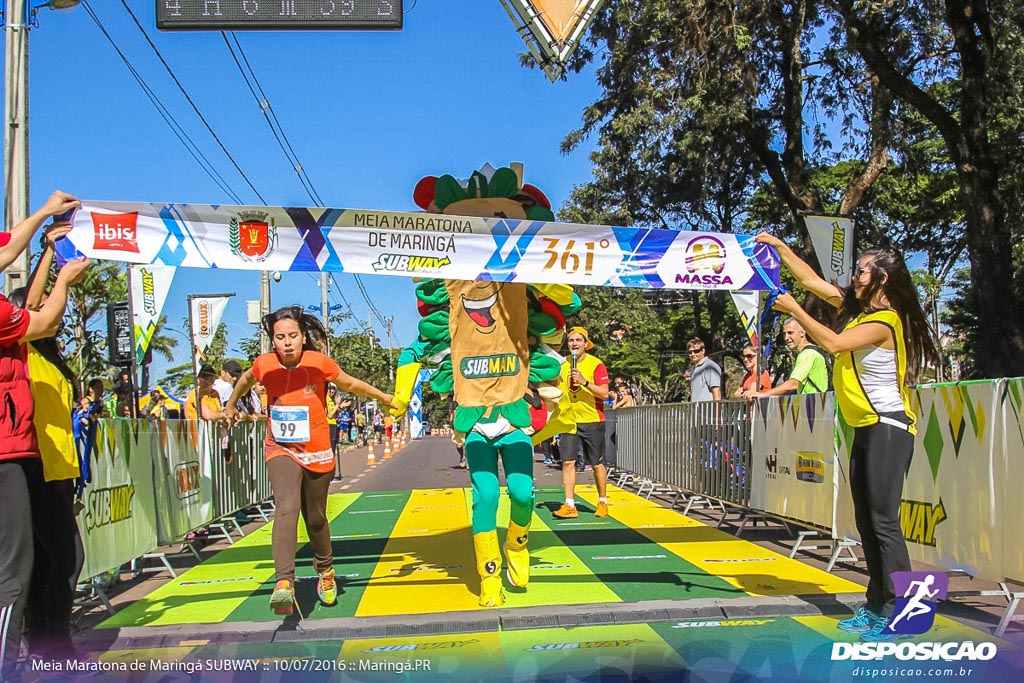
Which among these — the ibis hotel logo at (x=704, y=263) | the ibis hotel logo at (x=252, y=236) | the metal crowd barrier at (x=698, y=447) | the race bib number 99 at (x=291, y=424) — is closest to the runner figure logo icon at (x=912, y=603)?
the ibis hotel logo at (x=704, y=263)

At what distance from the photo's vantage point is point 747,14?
17.0 meters

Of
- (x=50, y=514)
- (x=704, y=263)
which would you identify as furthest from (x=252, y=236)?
(x=704, y=263)

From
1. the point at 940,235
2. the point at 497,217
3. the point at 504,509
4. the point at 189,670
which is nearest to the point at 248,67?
the point at 504,509

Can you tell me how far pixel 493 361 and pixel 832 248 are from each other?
12.2ft

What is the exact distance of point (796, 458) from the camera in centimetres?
823

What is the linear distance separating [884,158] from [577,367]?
37.6 ft

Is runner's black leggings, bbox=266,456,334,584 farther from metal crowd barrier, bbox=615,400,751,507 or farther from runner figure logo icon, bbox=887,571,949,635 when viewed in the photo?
metal crowd barrier, bbox=615,400,751,507

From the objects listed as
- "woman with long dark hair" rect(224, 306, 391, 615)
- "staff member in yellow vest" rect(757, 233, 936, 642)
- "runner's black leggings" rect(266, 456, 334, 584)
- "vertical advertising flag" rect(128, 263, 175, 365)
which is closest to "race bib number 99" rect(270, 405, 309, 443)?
"woman with long dark hair" rect(224, 306, 391, 615)

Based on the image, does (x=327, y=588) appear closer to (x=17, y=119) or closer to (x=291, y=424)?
(x=291, y=424)

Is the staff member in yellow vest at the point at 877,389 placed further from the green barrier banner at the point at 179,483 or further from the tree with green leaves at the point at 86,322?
the tree with green leaves at the point at 86,322

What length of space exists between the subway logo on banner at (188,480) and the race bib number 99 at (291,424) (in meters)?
2.97

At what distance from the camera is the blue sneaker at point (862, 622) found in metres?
4.92

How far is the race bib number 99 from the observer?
19.2 ft

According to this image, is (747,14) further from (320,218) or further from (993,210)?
(320,218)
